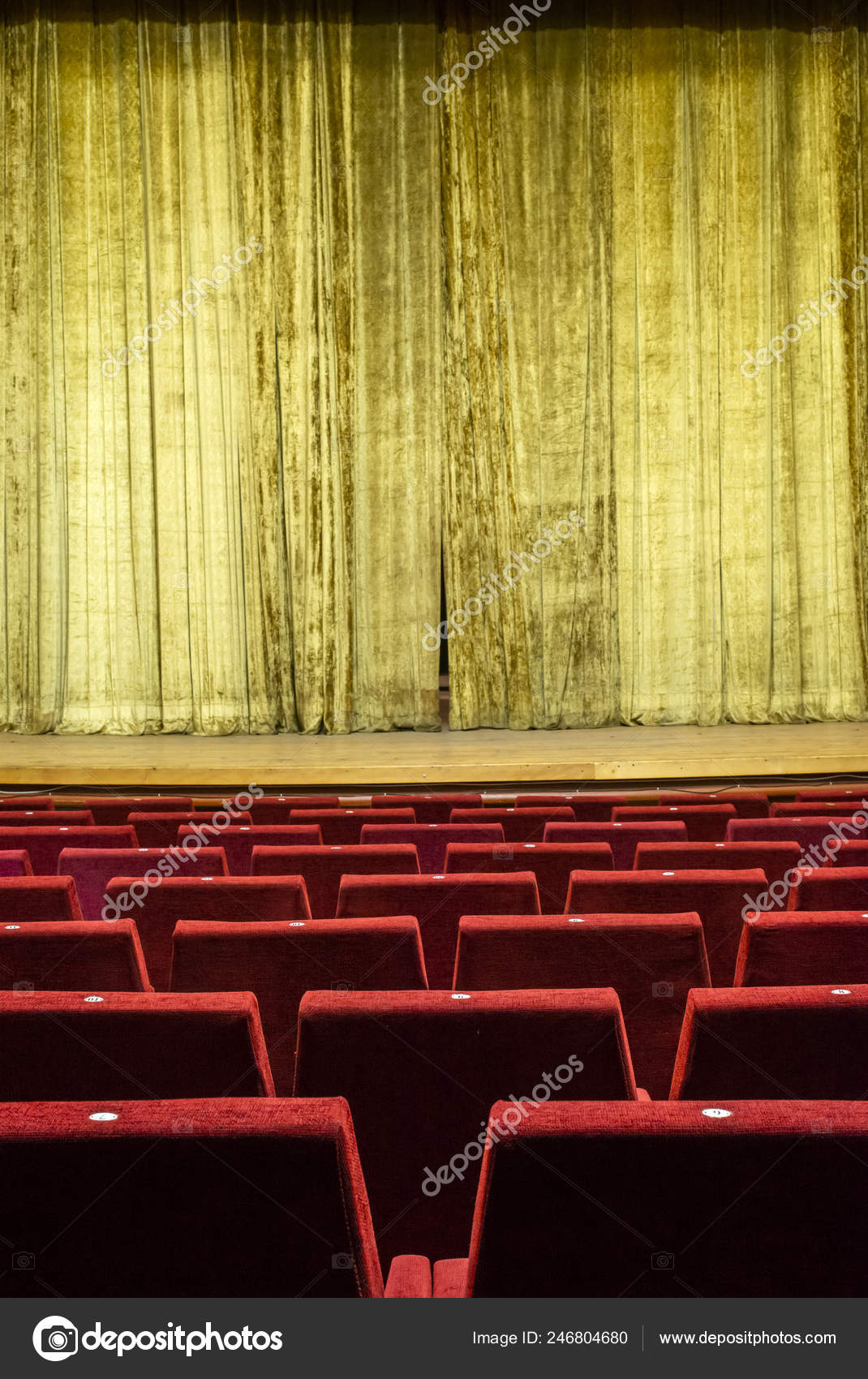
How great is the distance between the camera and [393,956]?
1.94m

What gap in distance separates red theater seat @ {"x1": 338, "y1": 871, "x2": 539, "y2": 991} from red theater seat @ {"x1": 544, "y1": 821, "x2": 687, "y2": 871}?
3.78 feet

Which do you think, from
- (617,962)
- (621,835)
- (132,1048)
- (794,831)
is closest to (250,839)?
(621,835)

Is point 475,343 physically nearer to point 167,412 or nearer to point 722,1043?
point 167,412

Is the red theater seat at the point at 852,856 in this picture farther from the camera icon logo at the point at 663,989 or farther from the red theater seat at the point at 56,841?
the red theater seat at the point at 56,841

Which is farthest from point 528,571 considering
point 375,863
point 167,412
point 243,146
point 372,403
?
point 375,863

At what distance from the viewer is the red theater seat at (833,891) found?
255 centimetres

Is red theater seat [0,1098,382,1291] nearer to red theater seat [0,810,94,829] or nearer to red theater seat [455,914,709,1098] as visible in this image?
red theater seat [455,914,709,1098]

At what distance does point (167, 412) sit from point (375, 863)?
627 cm

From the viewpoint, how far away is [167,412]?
8641 millimetres

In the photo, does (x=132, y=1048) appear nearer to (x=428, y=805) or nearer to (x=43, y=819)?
(x=43, y=819)

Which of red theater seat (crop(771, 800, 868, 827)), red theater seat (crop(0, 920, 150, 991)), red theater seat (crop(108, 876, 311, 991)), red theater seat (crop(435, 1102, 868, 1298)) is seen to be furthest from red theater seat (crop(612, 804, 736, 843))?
red theater seat (crop(435, 1102, 868, 1298))
